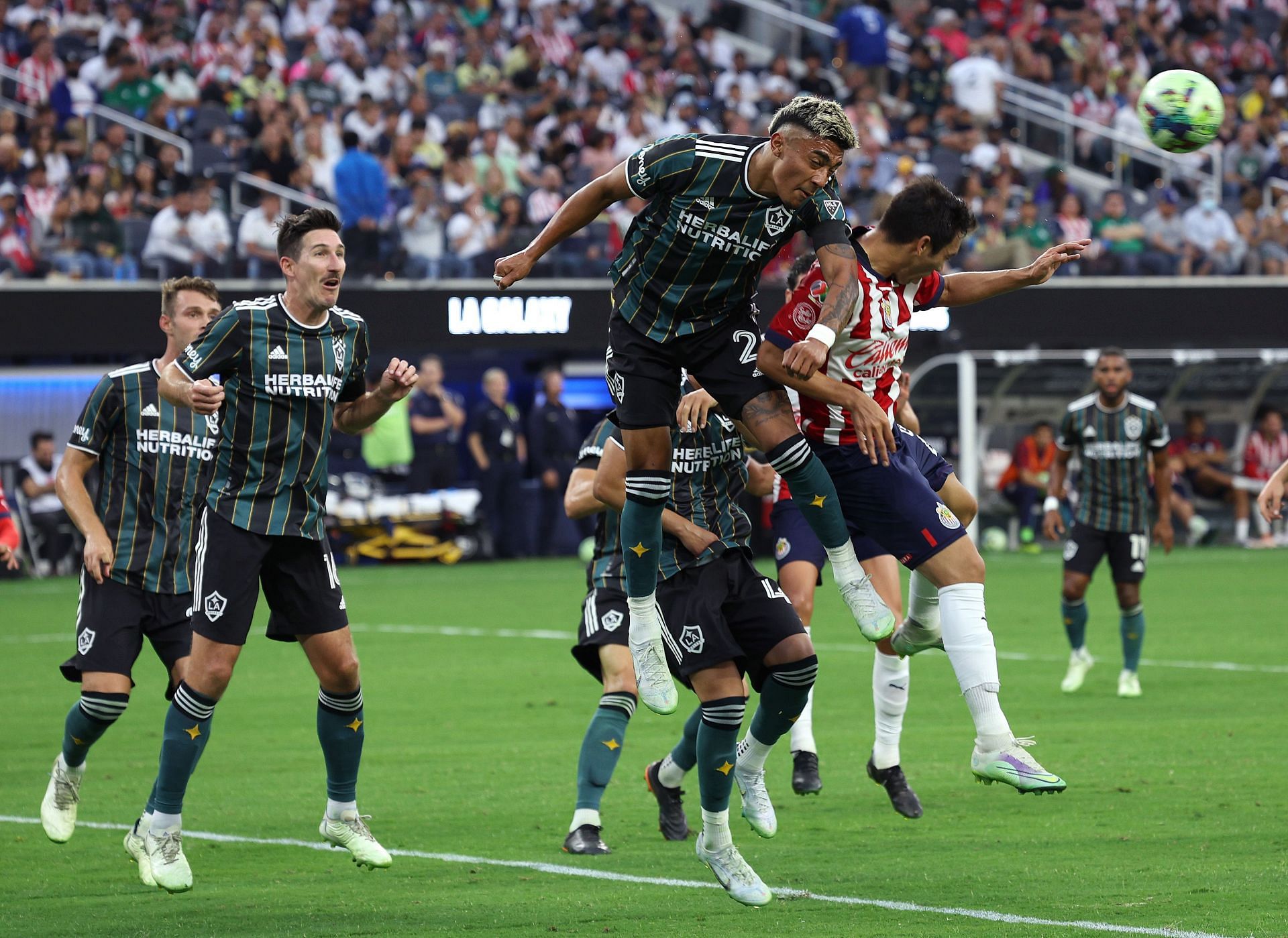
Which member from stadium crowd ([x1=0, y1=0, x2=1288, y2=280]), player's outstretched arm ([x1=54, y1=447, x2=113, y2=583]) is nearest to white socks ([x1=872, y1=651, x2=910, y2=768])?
player's outstretched arm ([x1=54, y1=447, x2=113, y2=583])

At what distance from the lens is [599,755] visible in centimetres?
751

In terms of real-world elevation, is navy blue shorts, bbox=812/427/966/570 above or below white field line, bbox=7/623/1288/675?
above

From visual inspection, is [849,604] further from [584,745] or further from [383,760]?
[383,760]

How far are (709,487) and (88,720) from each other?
278 cm

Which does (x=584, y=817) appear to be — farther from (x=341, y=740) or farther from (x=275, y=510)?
(x=275, y=510)

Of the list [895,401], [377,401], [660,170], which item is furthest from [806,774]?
[660,170]

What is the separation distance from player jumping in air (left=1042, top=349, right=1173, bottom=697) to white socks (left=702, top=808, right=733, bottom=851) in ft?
20.3

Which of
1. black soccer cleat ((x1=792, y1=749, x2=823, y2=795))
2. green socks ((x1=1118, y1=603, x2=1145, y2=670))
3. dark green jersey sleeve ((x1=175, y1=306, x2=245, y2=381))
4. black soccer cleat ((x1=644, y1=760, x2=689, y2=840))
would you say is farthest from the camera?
green socks ((x1=1118, y1=603, x2=1145, y2=670))

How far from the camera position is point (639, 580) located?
6742mm

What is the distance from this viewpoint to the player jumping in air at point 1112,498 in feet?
40.5

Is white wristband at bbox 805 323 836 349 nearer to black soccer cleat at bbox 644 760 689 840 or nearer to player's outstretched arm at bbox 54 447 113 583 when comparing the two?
black soccer cleat at bbox 644 760 689 840

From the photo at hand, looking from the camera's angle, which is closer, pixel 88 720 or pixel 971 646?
pixel 971 646

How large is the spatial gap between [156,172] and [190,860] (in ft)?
50.3

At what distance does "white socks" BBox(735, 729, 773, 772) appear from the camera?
22.7ft
